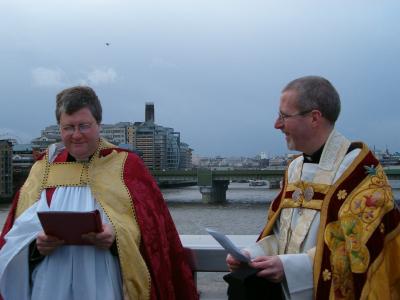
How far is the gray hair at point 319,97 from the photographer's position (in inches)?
97.5

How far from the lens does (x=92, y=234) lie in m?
2.74

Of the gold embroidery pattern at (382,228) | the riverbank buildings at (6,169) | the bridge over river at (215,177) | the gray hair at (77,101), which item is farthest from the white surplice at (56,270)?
the riverbank buildings at (6,169)

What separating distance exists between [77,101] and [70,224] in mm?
669

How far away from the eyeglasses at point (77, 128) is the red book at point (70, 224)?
0.52 meters

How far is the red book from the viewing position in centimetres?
259

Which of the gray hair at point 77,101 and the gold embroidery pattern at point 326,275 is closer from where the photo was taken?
the gold embroidery pattern at point 326,275

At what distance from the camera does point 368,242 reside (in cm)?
229

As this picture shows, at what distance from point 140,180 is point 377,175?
129cm

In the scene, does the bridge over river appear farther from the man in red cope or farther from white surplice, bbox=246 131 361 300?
white surplice, bbox=246 131 361 300

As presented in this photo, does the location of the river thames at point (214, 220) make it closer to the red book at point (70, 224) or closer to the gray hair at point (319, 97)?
the gray hair at point (319, 97)

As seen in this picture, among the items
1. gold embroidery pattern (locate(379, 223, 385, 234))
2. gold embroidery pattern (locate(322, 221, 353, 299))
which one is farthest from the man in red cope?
gold embroidery pattern (locate(379, 223, 385, 234))

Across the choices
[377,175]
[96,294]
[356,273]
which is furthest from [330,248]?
[96,294]

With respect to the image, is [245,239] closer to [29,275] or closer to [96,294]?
[96,294]

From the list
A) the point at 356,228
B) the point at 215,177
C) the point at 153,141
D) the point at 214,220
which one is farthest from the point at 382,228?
the point at 153,141
